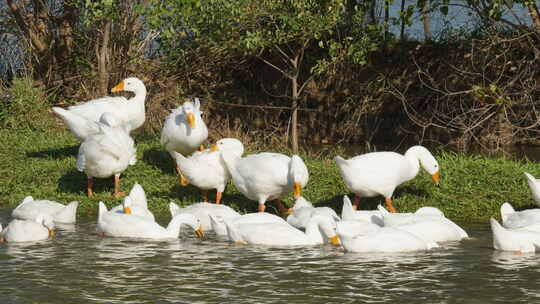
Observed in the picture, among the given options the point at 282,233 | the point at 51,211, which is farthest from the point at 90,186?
the point at 282,233

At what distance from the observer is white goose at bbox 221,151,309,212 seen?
31.8 feet

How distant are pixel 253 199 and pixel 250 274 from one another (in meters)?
3.43

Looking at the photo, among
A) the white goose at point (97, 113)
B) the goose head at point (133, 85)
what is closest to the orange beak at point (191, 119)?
the white goose at point (97, 113)

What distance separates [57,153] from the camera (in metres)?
13.5

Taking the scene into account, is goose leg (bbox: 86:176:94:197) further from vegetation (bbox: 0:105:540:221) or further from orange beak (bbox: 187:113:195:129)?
orange beak (bbox: 187:113:195:129)

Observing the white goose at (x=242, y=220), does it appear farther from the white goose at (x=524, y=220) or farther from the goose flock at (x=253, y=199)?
the white goose at (x=524, y=220)

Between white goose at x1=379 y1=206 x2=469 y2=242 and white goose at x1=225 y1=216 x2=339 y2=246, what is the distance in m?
0.68

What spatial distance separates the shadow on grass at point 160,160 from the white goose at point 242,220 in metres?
3.49

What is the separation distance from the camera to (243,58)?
58.4 feet

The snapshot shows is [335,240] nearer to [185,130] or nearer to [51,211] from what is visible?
[51,211]

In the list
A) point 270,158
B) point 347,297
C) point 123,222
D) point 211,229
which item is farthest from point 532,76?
point 347,297

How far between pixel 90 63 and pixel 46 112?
155 cm

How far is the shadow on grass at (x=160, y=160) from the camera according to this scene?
1235 centimetres

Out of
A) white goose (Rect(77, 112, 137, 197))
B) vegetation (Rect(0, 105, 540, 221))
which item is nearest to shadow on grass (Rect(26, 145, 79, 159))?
vegetation (Rect(0, 105, 540, 221))
